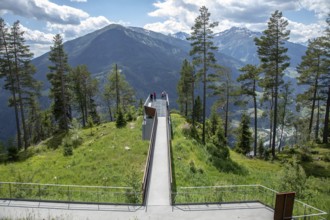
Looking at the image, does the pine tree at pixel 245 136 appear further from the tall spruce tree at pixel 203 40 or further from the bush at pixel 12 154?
the bush at pixel 12 154

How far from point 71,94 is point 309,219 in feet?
178

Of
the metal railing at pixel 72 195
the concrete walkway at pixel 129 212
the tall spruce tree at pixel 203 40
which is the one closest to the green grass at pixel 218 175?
the concrete walkway at pixel 129 212

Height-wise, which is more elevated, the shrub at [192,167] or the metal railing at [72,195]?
the metal railing at [72,195]

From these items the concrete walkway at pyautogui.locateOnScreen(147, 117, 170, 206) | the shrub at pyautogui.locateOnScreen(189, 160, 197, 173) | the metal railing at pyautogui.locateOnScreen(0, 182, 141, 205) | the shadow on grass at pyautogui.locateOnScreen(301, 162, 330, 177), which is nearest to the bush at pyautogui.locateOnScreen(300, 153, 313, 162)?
the shadow on grass at pyautogui.locateOnScreen(301, 162, 330, 177)

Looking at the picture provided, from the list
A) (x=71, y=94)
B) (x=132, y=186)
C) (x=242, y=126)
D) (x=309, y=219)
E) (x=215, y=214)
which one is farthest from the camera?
(x=71, y=94)

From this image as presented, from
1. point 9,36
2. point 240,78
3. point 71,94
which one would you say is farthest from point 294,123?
point 9,36

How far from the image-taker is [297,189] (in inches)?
745

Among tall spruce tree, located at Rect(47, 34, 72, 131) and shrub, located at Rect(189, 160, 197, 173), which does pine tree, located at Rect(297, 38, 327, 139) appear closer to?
shrub, located at Rect(189, 160, 197, 173)

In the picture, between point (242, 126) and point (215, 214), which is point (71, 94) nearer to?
point (242, 126)

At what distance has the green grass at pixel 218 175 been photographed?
20878 millimetres

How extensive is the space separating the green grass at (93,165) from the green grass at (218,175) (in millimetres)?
3497

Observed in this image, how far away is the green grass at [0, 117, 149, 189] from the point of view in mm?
22875

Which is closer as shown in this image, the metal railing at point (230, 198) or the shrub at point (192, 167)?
the metal railing at point (230, 198)

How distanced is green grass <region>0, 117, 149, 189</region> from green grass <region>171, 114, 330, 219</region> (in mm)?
3497
